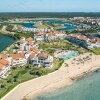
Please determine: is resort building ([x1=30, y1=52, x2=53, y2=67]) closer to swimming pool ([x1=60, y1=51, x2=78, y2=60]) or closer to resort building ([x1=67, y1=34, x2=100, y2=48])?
swimming pool ([x1=60, y1=51, x2=78, y2=60])

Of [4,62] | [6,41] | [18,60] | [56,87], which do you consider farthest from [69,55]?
[6,41]

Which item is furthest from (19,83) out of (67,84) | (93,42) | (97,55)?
(93,42)

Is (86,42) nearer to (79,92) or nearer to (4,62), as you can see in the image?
(4,62)

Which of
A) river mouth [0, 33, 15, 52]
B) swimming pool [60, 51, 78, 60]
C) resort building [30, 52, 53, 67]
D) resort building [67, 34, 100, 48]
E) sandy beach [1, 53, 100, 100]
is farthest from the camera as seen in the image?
river mouth [0, 33, 15, 52]

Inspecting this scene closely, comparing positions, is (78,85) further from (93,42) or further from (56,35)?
(56,35)

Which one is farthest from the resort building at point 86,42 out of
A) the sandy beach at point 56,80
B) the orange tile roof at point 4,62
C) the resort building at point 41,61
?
the orange tile roof at point 4,62

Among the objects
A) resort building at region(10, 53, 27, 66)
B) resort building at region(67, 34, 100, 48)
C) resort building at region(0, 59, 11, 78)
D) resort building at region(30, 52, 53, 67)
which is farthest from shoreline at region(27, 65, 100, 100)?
resort building at region(67, 34, 100, 48)
